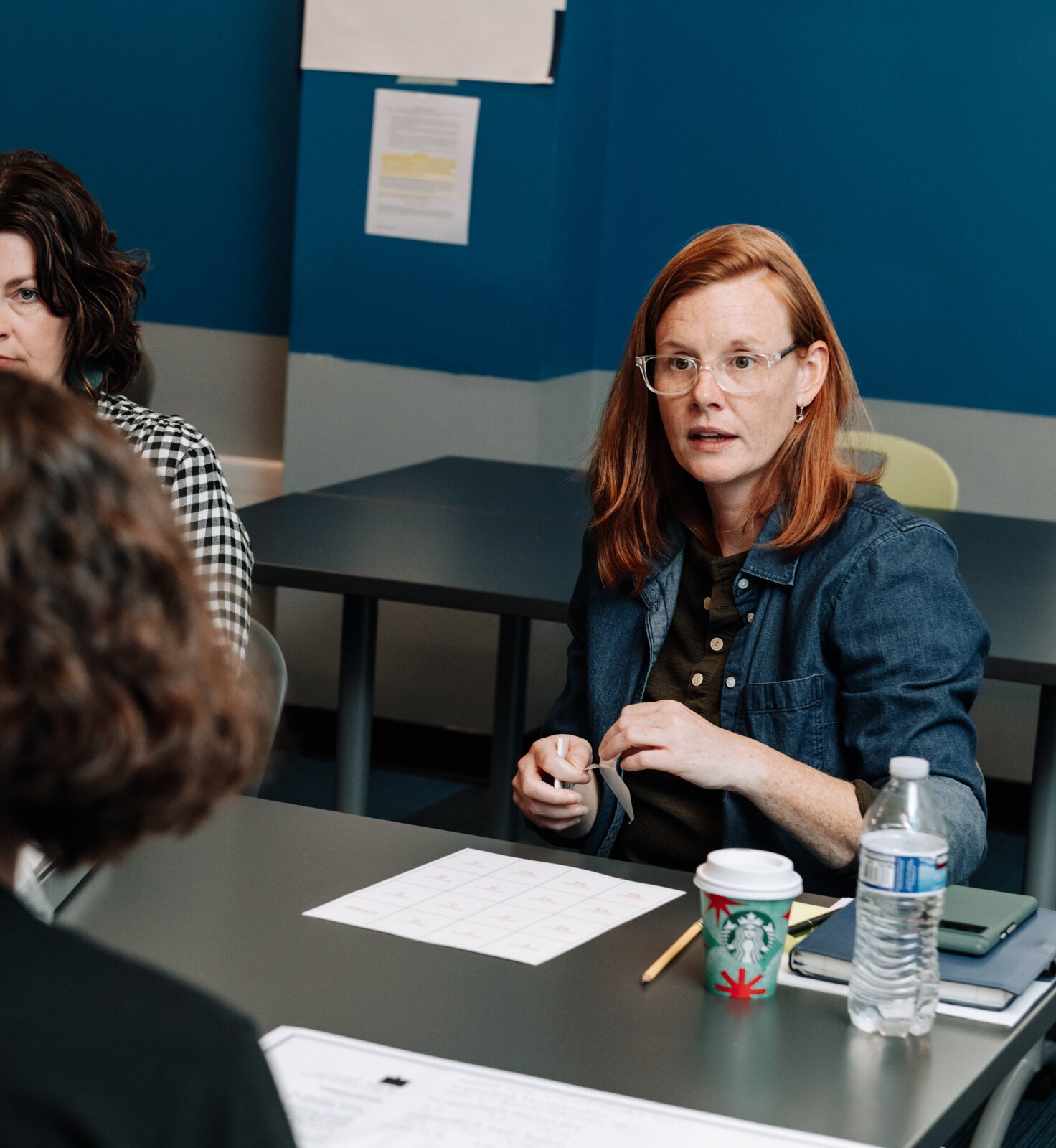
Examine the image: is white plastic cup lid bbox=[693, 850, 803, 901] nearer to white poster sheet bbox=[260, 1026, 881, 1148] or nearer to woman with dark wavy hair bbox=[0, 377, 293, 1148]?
white poster sheet bbox=[260, 1026, 881, 1148]

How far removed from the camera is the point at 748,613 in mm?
1848

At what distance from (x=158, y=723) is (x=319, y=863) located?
0.85 meters

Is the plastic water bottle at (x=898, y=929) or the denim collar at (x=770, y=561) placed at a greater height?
the denim collar at (x=770, y=561)

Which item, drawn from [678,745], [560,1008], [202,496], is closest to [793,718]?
[678,745]

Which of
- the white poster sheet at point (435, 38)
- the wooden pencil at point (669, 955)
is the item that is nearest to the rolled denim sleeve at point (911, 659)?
the wooden pencil at point (669, 955)

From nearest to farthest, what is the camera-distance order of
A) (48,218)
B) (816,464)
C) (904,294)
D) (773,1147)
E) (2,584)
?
(2,584)
(773,1147)
(816,464)
(48,218)
(904,294)

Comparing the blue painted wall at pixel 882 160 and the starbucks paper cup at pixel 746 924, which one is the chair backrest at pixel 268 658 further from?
the blue painted wall at pixel 882 160

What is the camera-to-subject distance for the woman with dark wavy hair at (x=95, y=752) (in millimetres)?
620

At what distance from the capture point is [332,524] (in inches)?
125

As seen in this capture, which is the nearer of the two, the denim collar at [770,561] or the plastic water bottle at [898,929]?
the plastic water bottle at [898,929]

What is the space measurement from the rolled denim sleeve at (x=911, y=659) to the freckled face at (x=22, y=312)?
108cm

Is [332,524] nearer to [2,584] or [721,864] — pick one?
[721,864]

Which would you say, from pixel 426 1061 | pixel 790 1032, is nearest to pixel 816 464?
pixel 790 1032

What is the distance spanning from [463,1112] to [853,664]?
0.84 m
